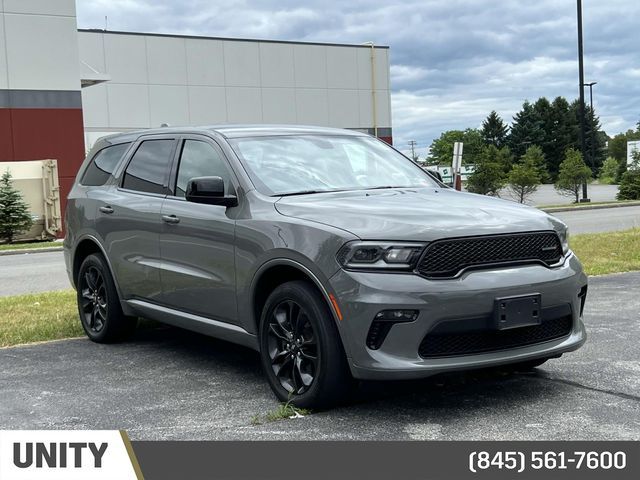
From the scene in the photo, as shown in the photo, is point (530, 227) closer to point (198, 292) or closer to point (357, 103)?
point (198, 292)

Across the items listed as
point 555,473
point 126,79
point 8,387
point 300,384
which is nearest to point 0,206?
point 126,79

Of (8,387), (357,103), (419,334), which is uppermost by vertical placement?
(357,103)

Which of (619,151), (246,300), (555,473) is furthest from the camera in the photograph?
(619,151)

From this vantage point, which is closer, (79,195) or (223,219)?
(223,219)

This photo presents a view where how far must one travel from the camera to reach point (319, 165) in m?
5.84

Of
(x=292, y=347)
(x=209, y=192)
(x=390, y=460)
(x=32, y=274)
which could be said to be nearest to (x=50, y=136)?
(x=32, y=274)

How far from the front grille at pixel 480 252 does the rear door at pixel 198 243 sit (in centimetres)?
148

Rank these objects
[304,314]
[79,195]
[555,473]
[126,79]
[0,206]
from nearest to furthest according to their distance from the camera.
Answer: [555,473]
[304,314]
[79,195]
[0,206]
[126,79]

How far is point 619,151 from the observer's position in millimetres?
119812

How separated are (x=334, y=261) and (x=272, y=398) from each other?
116 centimetres

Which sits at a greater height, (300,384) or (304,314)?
(304,314)

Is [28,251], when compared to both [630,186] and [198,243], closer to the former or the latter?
[198,243]

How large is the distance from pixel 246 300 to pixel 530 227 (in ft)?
5.92

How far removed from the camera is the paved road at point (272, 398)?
14.6 ft
